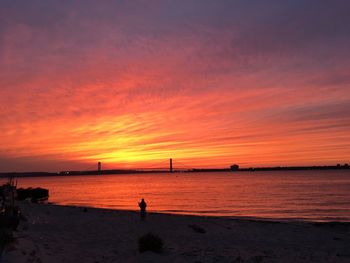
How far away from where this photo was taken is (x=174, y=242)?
19.8 metres

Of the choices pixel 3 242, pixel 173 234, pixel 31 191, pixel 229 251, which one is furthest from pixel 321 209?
pixel 31 191

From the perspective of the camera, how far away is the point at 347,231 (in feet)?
91.8

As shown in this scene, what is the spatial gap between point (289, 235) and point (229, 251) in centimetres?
841

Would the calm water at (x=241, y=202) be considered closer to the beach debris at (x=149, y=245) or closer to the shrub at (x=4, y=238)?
the beach debris at (x=149, y=245)

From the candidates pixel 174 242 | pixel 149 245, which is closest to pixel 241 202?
pixel 174 242

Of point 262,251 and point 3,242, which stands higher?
point 3,242

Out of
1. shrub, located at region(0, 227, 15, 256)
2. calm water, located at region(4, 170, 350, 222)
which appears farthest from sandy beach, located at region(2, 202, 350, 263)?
calm water, located at region(4, 170, 350, 222)

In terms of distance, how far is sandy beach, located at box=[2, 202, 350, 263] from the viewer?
1555 cm

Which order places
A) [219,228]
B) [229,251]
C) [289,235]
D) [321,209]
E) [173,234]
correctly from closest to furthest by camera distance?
[229,251]
[173,234]
[289,235]
[219,228]
[321,209]

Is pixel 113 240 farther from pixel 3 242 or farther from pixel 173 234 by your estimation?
pixel 3 242

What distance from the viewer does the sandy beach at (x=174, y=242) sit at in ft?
51.0

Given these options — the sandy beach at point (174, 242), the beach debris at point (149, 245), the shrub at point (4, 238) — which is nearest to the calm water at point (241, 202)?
the sandy beach at point (174, 242)

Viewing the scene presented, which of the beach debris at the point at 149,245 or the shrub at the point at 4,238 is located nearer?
the shrub at the point at 4,238

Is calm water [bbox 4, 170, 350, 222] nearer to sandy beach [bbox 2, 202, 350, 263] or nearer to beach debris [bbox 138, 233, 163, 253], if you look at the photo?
sandy beach [bbox 2, 202, 350, 263]
